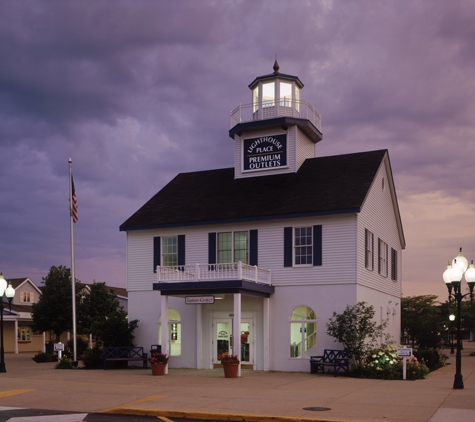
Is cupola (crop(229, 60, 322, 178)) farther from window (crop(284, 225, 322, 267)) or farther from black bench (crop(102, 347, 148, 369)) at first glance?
black bench (crop(102, 347, 148, 369))

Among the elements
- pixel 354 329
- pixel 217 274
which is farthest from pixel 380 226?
pixel 217 274

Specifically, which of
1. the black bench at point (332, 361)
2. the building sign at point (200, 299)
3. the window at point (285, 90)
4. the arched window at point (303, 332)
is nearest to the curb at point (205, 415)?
the building sign at point (200, 299)

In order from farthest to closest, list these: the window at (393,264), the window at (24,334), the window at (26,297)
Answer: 1. the window at (26,297)
2. the window at (24,334)
3. the window at (393,264)

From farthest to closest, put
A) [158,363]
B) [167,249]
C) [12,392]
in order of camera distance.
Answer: [167,249] → [158,363] → [12,392]

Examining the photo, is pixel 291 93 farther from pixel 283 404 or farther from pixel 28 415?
pixel 28 415

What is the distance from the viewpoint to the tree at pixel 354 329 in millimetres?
24750

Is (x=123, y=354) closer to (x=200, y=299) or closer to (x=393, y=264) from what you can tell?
(x=200, y=299)

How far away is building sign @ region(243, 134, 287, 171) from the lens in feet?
102

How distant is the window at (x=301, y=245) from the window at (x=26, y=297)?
1543 inches

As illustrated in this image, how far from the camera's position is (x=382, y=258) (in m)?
31.2

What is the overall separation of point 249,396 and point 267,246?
36.9 feet

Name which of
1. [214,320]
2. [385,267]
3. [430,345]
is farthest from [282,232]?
[430,345]

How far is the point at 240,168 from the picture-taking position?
31969 millimetres

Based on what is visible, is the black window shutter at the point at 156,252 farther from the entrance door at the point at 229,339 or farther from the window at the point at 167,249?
the entrance door at the point at 229,339
